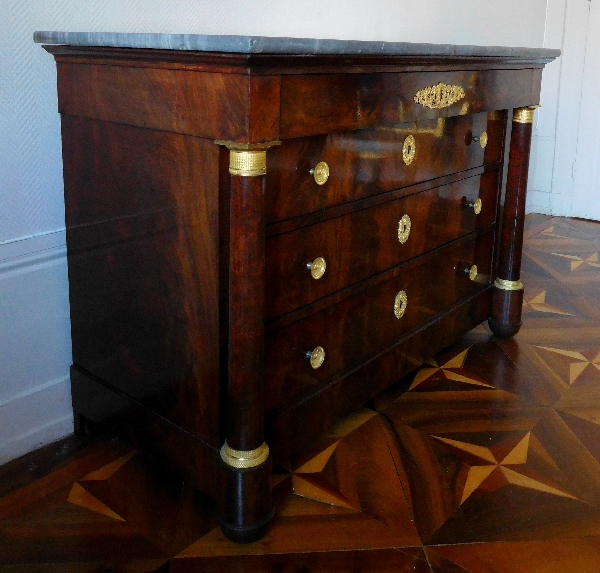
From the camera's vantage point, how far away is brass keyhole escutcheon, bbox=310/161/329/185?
1348 mm

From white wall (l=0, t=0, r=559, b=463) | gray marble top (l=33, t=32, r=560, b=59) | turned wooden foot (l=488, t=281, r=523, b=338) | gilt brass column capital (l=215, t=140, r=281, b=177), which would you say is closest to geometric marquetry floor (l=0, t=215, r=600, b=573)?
white wall (l=0, t=0, r=559, b=463)

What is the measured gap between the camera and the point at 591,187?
12.9 ft

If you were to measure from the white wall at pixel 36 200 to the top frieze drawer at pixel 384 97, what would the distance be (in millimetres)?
614

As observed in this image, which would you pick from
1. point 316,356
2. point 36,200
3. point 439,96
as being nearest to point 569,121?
point 439,96

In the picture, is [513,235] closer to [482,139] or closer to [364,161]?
[482,139]

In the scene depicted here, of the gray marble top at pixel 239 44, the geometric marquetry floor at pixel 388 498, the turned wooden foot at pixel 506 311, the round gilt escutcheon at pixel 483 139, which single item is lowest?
the geometric marquetry floor at pixel 388 498

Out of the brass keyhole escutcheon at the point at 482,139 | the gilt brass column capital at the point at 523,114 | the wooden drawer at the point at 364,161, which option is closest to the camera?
the wooden drawer at the point at 364,161

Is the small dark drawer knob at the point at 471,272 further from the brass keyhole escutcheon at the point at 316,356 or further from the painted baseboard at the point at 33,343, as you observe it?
the painted baseboard at the point at 33,343

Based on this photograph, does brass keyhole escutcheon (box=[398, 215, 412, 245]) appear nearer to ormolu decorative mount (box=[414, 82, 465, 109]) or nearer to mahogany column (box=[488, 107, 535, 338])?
ormolu decorative mount (box=[414, 82, 465, 109])

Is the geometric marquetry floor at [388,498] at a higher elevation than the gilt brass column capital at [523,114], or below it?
below

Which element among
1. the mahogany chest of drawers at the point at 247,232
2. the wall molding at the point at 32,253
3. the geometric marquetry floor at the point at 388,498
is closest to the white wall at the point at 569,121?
the geometric marquetry floor at the point at 388,498

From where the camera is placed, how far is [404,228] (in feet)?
5.56

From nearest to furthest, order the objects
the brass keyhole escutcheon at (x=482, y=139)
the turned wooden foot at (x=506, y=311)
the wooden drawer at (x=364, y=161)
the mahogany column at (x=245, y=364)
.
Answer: the mahogany column at (x=245, y=364), the wooden drawer at (x=364, y=161), the brass keyhole escutcheon at (x=482, y=139), the turned wooden foot at (x=506, y=311)

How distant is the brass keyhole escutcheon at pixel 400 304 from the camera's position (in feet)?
5.79
